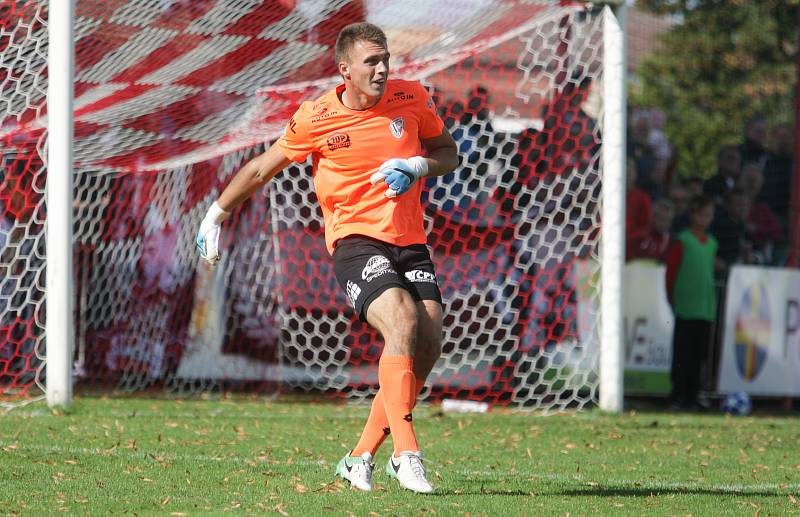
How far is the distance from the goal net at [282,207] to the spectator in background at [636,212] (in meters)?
1.88

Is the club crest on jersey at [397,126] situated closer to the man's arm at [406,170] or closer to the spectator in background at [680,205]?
the man's arm at [406,170]

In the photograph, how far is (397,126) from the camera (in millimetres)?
5805

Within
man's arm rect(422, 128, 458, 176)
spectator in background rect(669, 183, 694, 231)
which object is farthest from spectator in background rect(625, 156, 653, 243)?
man's arm rect(422, 128, 458, 176)

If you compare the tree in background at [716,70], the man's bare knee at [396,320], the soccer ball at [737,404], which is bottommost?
the soccer ball at [737,404]

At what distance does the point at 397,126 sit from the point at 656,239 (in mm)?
7132

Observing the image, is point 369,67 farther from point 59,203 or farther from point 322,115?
→ point 59,203

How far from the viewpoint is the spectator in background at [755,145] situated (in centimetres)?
1357

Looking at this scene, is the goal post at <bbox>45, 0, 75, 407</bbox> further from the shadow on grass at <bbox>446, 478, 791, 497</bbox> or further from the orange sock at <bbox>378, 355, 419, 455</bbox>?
the orange sock at <bbox>378, 355, 419, 455</bbox>

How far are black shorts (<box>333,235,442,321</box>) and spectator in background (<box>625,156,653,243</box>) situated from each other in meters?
6.86

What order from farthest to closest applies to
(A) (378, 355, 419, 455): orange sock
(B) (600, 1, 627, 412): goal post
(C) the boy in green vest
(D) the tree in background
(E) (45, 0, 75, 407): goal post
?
(D) the tree in background → (C) the boy in green vest → (B) (600, 1, 627, 412): goal post → (E) (45, 0, 75, 407): goal post → (A) (378, 355, 419, 455): orange sock

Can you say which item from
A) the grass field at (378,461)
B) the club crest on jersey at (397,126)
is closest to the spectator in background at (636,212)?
the grass field at (378,461)

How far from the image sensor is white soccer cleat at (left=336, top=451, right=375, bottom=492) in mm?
5469

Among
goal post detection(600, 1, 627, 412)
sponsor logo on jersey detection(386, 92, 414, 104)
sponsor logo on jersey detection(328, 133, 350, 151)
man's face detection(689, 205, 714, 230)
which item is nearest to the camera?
sponsor logo on jersey detection(328, 133, 350, 151)

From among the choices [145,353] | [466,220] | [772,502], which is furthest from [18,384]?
[772,502]
